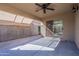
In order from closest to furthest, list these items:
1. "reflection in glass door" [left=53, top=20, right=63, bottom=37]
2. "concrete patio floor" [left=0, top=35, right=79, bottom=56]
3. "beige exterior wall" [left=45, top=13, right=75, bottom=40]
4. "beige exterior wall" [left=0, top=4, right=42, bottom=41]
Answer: "concrete patio floor" [left=0, top=35, right=79, bottom=56]
"beige exterior wall" [left=0, top=4, right=42, bottom=41]
"beige exterior wall" [left=45, top=13, right=75, bottom=40]
"reflection in glass door" [left=53, top=20, right=63, bottom=37]

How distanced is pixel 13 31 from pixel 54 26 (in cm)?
571

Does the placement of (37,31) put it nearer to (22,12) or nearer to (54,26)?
(54,26)

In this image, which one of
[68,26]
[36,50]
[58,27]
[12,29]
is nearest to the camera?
[36,50]

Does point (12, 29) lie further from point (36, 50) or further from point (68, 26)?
point (68, 26)

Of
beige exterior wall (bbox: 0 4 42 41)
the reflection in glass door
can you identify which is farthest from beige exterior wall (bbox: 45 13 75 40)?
beige exterior wall (bbox: 0 4 42 41)

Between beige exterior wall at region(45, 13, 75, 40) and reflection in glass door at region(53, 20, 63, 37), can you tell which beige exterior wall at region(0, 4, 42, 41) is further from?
beige exterior wall at region(45, 13, 75, 40)

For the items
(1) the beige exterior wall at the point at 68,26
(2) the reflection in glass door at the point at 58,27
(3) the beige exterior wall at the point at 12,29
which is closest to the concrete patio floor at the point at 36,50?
(3) the beige exterior wall at the point at 12,29

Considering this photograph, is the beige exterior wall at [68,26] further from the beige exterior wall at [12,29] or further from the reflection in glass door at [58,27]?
the beige exterior wall at [12,29]

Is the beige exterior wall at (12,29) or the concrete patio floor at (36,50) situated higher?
the beige exterior wall at (12,29)

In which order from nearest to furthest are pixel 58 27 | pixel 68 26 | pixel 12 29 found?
pixel 12 29, pixel 68 26, pixel 58 27

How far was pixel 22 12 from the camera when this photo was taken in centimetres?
1063

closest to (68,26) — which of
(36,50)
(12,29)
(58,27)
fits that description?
(58,27)

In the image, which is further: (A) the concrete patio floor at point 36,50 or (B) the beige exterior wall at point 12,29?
(B) the beige exterior wall at point 12,29

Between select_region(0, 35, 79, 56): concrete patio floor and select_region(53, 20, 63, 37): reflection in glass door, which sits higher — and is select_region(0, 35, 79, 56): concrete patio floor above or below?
below
